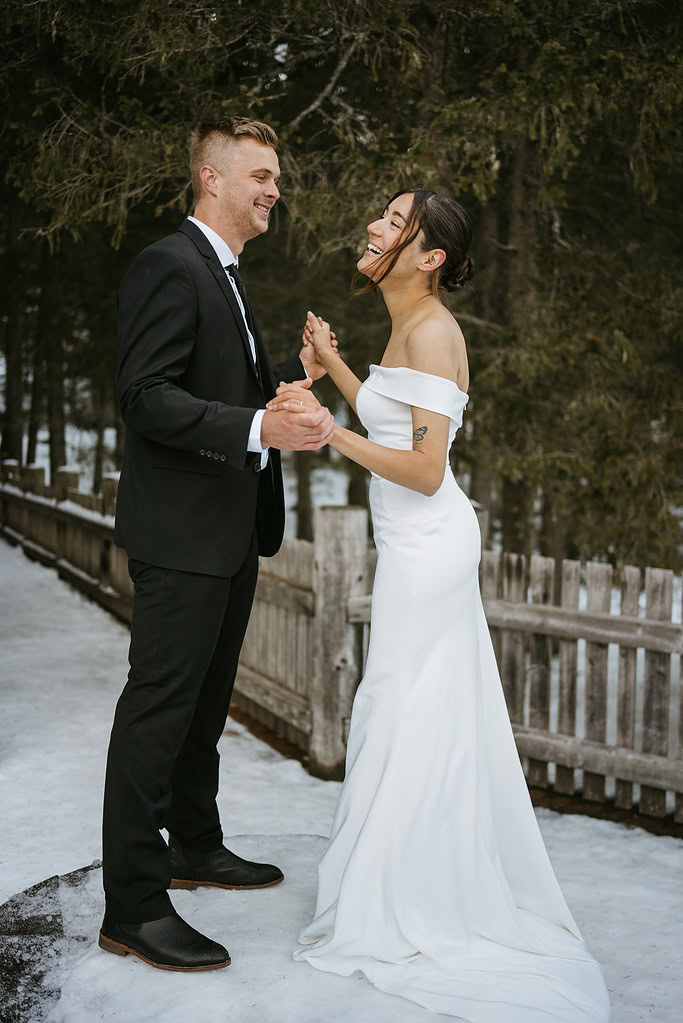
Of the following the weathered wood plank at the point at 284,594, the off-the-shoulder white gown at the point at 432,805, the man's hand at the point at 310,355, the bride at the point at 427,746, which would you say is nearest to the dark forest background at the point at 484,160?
the man's hand at the point at 310,355

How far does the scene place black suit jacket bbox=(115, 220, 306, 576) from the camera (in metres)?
3.13

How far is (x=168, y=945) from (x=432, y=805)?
3.22ft

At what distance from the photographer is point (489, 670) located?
12.2 feet

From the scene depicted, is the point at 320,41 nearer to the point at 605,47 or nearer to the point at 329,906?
the point at 605,47

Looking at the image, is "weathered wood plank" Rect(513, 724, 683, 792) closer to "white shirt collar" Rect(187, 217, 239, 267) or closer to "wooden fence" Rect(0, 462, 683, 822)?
"wooden fence" Rect(0, 462, 683, 822)

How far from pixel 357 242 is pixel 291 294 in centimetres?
670

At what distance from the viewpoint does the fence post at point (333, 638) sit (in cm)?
566

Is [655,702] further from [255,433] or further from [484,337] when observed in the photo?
[484,337]

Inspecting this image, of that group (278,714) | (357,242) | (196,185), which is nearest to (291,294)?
(357,242)

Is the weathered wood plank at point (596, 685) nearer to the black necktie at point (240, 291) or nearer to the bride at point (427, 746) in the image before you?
the bride at point (427, 746)

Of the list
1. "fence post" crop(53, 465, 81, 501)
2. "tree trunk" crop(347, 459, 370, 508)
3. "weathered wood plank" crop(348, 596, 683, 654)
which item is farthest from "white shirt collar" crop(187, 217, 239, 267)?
"tree trunk" crop(347, 459, 370, 508)

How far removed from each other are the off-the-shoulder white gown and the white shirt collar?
66 cm

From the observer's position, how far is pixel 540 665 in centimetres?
572

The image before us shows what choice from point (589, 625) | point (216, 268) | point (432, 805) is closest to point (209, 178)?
point (216, 268)
